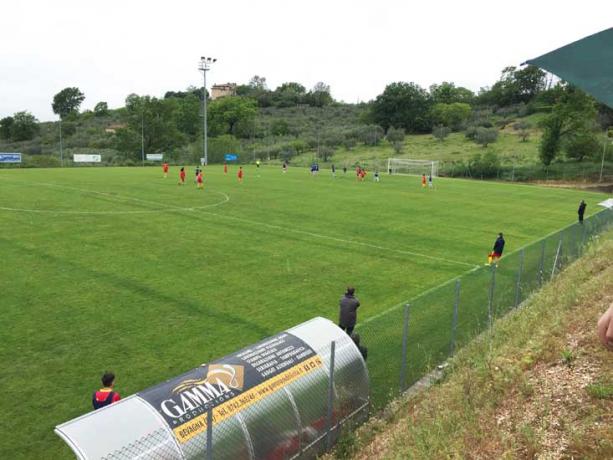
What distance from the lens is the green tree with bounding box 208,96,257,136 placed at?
121938 mm

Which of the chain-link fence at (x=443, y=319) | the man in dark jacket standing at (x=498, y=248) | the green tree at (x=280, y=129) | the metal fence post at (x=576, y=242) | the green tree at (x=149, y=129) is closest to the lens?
the chain-link fence at (x=443, y=319)

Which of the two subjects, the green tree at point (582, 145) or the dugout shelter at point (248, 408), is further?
the green tree at point (582, 145)

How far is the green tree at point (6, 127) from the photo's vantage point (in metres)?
117

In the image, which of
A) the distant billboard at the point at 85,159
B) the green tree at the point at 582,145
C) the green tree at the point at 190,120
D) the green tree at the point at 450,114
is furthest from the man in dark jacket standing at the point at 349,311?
the green tree at the point at 190,120

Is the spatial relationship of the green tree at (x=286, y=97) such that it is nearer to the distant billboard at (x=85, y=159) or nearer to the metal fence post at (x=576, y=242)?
the distant billboard at (x=85, y=159)

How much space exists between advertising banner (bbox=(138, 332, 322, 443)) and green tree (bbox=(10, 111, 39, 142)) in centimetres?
12467

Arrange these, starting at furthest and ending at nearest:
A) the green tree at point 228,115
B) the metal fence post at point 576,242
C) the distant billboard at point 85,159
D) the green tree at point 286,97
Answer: the green tree at point 286,97 → the green tree at point 228,115 → the distant billboard at point 85,159 → the metal fence post at point 576,242

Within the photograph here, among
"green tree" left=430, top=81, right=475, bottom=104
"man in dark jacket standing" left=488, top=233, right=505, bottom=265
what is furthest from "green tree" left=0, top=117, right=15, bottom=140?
"man in dark jacket standing" left=488, top=233, right=505, bottom=265

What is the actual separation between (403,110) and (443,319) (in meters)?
112

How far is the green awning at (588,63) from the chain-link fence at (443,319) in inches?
209

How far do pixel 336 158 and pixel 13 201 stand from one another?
6299 centimetres

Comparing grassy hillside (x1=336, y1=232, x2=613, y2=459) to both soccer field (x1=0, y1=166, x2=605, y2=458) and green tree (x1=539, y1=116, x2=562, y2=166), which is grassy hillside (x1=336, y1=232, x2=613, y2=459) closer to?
soccer field (x1=0, y1=166, x2=605, y2=458)

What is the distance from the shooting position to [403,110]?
119000 millimetres

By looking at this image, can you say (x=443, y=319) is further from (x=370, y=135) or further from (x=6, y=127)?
(x=6, y=127)
